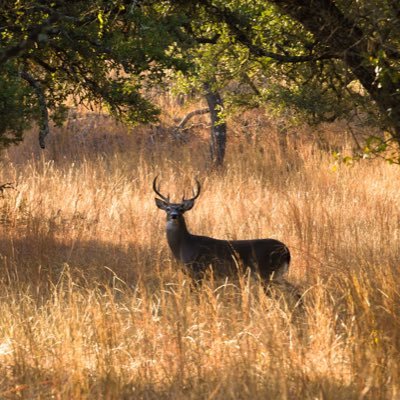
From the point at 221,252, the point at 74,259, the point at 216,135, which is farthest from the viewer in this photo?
the point at 216,135

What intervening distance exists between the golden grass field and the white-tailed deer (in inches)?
10.7

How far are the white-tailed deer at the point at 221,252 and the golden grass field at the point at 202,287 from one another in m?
0.27

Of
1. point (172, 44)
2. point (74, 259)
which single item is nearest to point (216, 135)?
point (74, 259)

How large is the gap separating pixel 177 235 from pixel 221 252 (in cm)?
73

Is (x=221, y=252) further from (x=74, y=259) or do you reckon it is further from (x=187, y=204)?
(x=74, y=259)

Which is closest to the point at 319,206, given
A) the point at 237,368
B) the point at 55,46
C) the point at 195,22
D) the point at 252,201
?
the point at 252,201

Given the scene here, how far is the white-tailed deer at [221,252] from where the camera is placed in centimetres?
928

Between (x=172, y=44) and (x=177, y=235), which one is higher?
(x=172, y=44)

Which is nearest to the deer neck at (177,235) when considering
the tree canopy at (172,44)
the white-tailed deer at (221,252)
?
the white-tailed deer at (221,252)

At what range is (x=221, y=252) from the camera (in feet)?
31.3

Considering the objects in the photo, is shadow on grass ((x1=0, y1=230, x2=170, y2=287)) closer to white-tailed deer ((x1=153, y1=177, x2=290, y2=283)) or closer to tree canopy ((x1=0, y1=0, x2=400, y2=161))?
white-tailed deer ((x1=153, y1=177, x2=290, y2=283))

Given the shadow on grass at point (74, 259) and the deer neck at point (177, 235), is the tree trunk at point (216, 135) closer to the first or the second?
the shadow on grass at point (74, 259)

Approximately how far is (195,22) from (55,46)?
154 cm

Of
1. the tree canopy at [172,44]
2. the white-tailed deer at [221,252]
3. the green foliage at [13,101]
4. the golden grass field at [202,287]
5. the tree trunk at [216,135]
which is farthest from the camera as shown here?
the tree trunk at [216,135]
